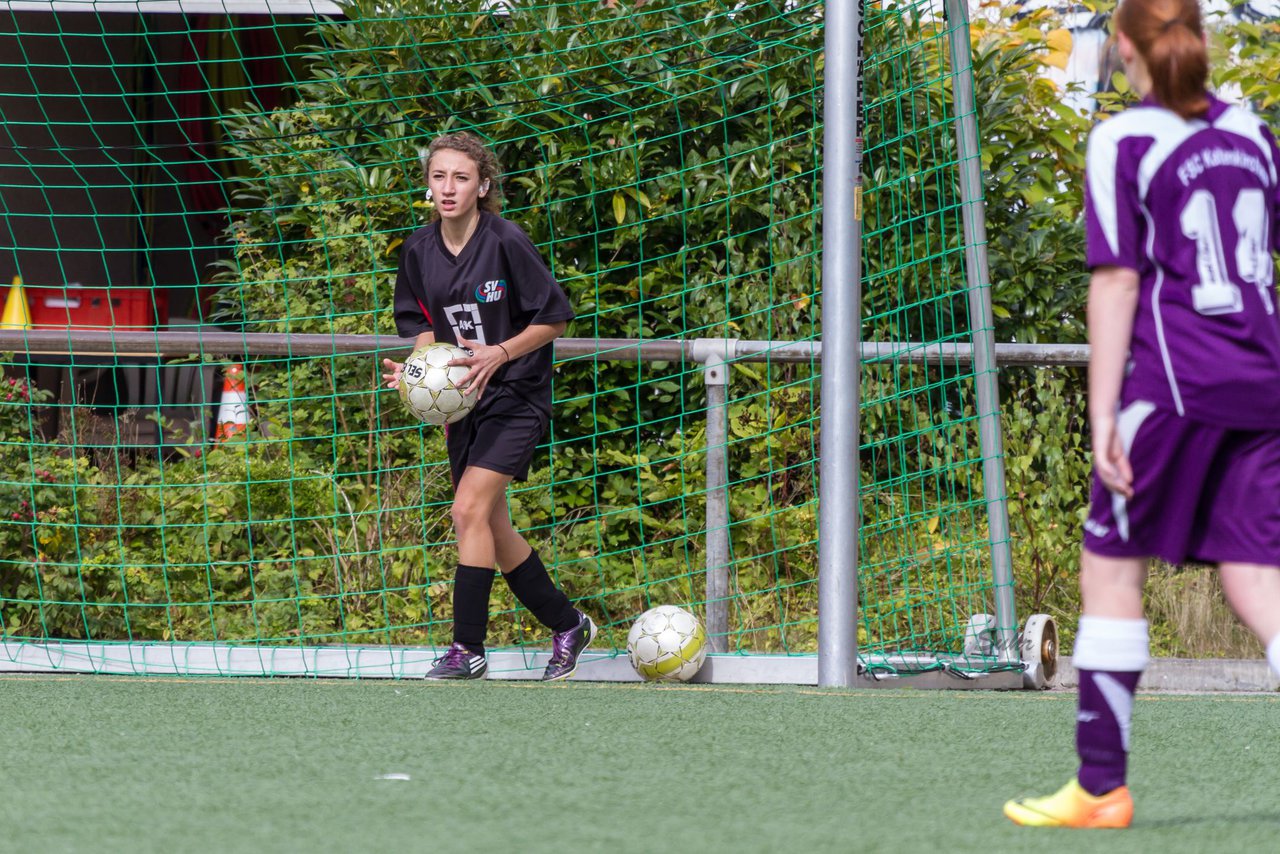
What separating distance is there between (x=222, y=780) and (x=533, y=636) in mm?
3244

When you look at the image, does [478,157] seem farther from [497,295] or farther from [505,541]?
[505,541]

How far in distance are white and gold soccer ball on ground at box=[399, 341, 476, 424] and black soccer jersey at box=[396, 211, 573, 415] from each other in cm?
18

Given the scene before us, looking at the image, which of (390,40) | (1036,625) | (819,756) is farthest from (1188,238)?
(390,40)

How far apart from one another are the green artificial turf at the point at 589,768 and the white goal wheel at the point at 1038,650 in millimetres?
456

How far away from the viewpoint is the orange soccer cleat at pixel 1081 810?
2.98 m

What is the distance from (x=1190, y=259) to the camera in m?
2.89

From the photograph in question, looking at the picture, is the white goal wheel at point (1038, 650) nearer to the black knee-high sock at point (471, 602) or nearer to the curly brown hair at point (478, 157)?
the black knee-high sock at point (471, 602)

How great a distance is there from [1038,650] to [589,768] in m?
2.52

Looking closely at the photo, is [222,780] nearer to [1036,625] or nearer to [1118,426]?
[1118,426]

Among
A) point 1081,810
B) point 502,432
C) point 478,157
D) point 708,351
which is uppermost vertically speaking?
point 478,157

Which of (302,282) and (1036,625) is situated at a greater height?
(302,282)

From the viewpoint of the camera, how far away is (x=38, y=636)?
257 inches

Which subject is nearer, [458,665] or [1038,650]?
[458,665]

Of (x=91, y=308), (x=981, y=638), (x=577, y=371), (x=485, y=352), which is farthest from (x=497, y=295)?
(x=91, y=308)
